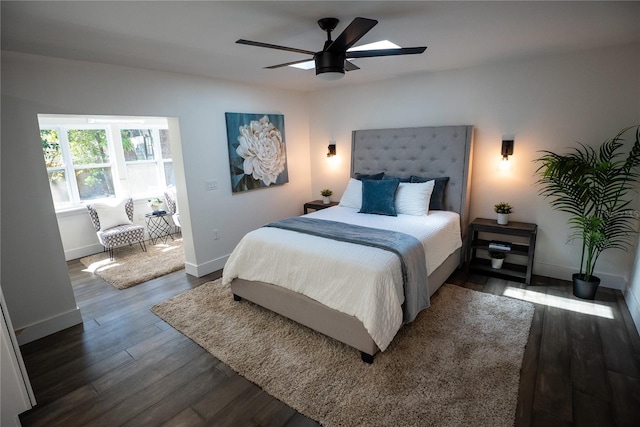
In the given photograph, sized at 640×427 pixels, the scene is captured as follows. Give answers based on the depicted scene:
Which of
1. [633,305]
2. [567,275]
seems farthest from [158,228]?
[633,305]

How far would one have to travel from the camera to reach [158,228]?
18.7 ft

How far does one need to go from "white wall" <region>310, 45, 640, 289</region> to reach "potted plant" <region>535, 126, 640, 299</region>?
16 cm

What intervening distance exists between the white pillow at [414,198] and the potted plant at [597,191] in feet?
3.73

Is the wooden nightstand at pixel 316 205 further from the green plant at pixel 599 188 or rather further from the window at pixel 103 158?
the window at pixel 103 158

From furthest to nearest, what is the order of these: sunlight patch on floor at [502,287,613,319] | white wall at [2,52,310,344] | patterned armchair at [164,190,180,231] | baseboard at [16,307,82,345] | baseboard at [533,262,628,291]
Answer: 1. patterned armchair at [164,190,180,231]
2. baseboard at [533,262,628,291]
3. sunlight patch on floor at [502,287,613,319]
4. baseboard at [16,307,82,345]
5. white wall at [2,52,310,344]

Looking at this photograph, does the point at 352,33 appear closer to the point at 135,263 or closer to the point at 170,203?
the point at 135,263

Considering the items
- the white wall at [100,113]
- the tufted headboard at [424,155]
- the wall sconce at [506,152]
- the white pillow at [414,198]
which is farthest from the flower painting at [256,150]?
the wall sconce at [506,152]

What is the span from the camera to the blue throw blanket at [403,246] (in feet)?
8.02

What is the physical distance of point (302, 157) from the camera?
516 cm

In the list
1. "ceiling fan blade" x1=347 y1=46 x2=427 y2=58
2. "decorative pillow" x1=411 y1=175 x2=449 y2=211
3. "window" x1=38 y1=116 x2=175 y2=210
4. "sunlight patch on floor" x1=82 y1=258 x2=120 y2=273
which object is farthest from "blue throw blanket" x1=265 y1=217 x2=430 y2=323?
"window" x1=38 y1=116 x2=175 y2=210

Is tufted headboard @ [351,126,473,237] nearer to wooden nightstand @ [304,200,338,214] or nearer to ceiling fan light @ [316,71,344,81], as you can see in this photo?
wooden nightstand @ [304,200,338,214]

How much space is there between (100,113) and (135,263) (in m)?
2.29

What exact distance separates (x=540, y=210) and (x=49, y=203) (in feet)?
16.1

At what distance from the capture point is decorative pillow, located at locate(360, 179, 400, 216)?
3613mm
